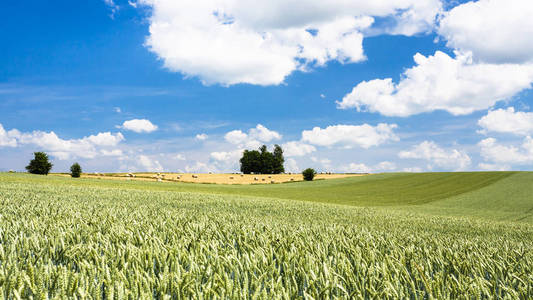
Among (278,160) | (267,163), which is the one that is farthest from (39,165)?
(278,160)

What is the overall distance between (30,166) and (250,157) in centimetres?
6709

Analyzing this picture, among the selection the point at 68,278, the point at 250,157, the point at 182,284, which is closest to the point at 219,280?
the point at 182,284

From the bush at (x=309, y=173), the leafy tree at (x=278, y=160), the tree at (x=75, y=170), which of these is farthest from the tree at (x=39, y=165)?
the leafy tree at (x=278, y=160)

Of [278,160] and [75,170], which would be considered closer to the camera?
[75,170]

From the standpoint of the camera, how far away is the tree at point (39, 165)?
252 ft

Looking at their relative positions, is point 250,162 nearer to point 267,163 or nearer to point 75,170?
point 267,163

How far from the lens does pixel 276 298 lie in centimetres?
133

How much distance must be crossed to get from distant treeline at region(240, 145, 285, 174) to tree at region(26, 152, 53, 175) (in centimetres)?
6228

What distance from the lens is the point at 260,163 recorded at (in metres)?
120

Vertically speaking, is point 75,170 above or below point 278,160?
below

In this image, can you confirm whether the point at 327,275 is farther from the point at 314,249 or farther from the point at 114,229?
the point at 114,229

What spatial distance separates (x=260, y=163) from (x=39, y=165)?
66938 mm

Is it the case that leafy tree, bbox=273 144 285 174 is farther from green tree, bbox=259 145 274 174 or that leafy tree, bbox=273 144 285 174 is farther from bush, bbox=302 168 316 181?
bush, bbox=302 168 316 181

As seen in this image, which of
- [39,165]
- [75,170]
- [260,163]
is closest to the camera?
[75,170]
